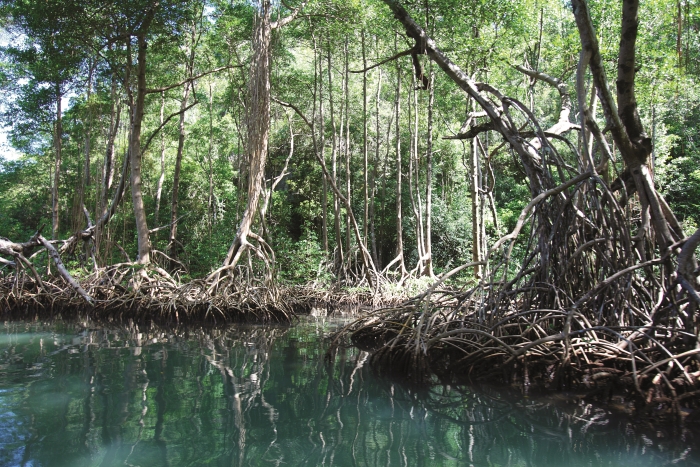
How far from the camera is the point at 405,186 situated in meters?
17.9

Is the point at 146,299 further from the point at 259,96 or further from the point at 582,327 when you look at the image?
the point at 582,327

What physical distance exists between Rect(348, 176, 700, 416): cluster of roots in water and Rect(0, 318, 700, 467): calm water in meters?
0.31

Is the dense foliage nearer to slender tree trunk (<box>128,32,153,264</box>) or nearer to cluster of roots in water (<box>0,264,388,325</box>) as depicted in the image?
slender tree trunk (<box>128,32,153,264</box>)

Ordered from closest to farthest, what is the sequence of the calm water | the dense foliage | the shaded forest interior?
the calm water → the shaded forest interior → the dense foliage

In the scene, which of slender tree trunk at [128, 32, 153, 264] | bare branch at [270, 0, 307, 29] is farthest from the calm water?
bare branch at [270, 0, 307, 29]

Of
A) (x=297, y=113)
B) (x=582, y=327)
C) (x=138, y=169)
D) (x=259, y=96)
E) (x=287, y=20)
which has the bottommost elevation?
(x=582, y=327)

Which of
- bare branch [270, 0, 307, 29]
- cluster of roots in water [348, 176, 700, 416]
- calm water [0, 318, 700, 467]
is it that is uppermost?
bare branch [270, 0, 307, 29]

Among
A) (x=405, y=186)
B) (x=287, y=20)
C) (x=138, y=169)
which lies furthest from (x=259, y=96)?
(x=405, y=186)

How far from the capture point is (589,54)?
12.9 ft

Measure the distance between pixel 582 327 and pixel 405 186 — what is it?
1434 cm

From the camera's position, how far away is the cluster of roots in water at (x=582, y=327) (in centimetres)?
316

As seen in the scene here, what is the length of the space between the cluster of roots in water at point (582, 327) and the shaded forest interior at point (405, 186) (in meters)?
0.02

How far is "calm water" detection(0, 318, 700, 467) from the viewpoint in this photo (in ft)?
8.13

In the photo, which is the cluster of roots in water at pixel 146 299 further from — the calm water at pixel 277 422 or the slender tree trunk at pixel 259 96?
the calm water at pixel 277 422
